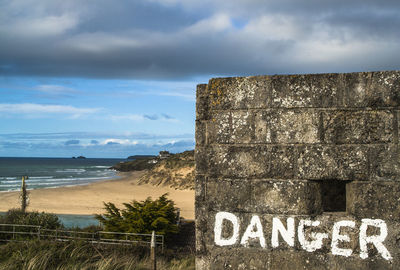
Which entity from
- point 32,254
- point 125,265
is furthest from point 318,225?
point 32,254

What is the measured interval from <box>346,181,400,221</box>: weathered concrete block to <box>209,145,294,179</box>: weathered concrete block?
570mm

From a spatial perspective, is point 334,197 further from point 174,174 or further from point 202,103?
point 174,174

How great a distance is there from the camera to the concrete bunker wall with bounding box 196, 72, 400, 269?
10.6 ft

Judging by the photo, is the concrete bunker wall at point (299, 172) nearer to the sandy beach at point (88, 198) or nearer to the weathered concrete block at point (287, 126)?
the weathered concrete block at point (287, 126)

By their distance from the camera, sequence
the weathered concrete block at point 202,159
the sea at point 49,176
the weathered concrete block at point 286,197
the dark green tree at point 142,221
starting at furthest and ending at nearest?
1. the sea at point 49,176
2. the dark green tree at point 142,221
3. the weathered concrete block at point 202,159
4. the weathered concrete block at point 286,197

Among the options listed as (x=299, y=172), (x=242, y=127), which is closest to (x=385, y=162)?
(x=299, y=172)

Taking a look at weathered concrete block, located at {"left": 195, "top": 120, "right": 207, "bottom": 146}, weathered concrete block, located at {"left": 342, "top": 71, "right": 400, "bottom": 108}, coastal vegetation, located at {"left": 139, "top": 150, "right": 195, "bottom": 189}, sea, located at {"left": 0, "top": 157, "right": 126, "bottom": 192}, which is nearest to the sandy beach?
coastal vegetation, located at {"left": 139, "top": 150, "right": 195, "bottom": 189}

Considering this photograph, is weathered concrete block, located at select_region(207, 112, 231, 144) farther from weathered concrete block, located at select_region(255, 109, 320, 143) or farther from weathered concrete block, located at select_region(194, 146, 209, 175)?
weathered concrete block, located at select_region(255, 109, 320, 143)

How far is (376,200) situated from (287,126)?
0.94 m

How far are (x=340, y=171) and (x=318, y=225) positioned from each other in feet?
1.62

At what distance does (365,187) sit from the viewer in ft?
10.6

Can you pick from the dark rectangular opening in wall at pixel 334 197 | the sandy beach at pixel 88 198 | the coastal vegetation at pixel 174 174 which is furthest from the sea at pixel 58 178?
the dark rectangular opening in wall at pixel 334 197

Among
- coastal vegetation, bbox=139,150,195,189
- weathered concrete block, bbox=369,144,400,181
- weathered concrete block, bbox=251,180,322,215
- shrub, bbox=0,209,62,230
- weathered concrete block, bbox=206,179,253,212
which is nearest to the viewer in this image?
weathered concrete block, bbox=369,144,400,181

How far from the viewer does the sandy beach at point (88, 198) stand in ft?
94.6
